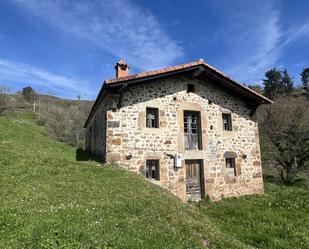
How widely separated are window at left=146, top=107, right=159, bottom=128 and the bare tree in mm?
14710

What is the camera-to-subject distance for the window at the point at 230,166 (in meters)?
15.0

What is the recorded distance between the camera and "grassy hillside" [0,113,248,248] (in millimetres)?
5699

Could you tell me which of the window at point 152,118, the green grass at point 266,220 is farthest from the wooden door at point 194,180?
the window at point 152,118

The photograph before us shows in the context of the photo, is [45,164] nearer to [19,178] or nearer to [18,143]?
[19,178]

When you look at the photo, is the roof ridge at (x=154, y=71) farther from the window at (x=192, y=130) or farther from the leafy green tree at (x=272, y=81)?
the leafy green tree at (x=272, y=81)

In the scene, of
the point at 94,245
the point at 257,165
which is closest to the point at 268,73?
the point at 257,165

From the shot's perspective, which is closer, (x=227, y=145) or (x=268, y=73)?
(x=227, y=145)

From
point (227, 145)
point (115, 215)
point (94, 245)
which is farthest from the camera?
point (227, 145)

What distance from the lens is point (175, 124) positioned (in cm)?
1403

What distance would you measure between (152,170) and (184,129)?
9.43 ft

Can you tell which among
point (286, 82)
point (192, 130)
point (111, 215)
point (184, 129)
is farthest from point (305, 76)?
point (111, 215)

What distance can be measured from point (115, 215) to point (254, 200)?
30.4ft

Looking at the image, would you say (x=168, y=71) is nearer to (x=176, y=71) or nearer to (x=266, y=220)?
(x=176, y=71)

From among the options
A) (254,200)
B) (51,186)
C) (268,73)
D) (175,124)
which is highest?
(268,73)
